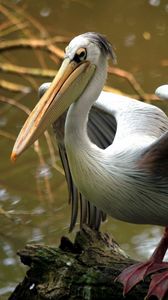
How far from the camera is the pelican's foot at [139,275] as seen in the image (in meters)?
3.73

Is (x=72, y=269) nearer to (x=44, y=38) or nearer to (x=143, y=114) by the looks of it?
(x=143, y=114)

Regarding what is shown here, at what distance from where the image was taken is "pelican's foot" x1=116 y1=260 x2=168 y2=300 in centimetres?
373

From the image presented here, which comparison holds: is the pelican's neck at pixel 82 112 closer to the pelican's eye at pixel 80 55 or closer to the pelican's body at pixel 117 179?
the pelican's body at pixel 117 179

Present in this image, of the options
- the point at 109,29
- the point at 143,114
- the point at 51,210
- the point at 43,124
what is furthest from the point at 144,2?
the point at 43,124

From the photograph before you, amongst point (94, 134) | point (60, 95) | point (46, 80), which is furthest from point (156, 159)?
point (46, 80)

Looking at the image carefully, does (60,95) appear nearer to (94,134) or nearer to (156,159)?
(156,159)

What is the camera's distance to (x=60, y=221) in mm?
6363

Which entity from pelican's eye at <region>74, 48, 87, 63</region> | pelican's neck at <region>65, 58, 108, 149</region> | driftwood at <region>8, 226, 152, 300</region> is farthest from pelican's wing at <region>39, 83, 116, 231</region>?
pelican's eye at <region>74, 48, 87, 63</region>

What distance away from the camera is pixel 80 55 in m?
3.86

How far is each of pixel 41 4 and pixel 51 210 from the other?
410 cm

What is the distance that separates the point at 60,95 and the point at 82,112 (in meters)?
0.12

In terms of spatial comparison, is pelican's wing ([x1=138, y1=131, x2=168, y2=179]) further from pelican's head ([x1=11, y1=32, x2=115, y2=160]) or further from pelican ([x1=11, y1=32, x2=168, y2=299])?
pelican's head ([x1=11, y1=32, x2=115, y2=160])

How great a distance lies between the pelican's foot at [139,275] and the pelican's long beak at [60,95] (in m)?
0.68

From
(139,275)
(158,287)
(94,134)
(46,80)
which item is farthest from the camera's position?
(46,80)
